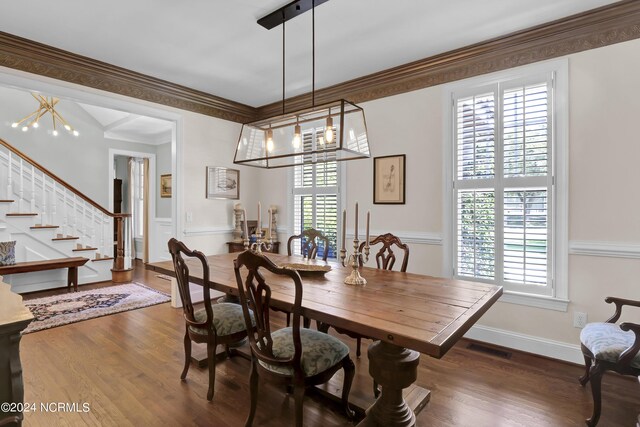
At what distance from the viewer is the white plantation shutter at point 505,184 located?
9.20 ft

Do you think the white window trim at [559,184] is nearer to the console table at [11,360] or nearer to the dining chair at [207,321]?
the dining chair at [207,321]

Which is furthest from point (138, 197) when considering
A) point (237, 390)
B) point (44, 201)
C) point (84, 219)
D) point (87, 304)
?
point (237, 390)

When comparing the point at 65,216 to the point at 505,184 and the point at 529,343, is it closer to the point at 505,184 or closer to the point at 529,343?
the point at 505,184

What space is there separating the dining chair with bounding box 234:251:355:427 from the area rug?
Answer: 286 cm

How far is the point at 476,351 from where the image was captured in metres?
2.91

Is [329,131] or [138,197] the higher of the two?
[329,131]

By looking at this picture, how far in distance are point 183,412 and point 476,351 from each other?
2398 millimetres

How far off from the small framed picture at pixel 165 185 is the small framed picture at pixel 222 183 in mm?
2858

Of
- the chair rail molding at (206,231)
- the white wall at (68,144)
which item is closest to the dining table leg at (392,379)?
the chair rail molding at (206,231)

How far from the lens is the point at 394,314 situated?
158 cm

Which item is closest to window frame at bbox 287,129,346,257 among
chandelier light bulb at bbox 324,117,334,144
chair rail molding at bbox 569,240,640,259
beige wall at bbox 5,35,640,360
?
beige wall at bbox 5,35,640,360

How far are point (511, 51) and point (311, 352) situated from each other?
299 cm

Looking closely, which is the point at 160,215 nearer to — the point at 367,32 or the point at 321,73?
the point at 321,73

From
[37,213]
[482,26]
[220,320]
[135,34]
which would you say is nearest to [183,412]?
[220,320]
